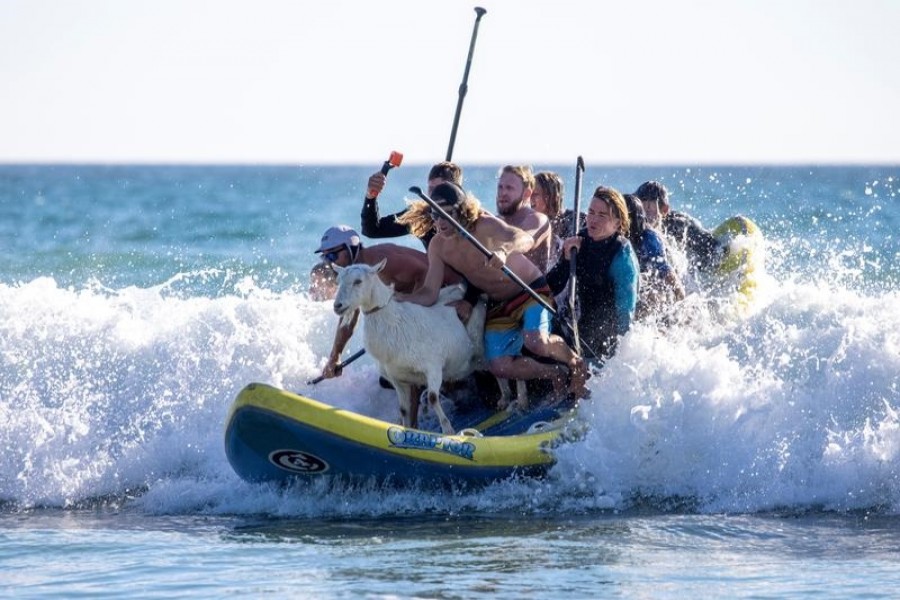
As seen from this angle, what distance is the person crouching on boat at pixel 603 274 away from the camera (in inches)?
355

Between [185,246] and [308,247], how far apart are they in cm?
254

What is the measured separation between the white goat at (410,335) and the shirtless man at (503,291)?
0.40ft

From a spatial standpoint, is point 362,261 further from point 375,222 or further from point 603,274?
point 603,274

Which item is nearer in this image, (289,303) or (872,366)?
(872,366)

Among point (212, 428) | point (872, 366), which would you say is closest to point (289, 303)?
point (212, 428)

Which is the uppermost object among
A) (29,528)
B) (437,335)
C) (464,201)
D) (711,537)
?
(464,201)

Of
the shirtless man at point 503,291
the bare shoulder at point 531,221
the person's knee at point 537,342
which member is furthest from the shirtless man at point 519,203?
the person's knee at point 537,342

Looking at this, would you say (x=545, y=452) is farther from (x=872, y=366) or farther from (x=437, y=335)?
(x=872, y=366)

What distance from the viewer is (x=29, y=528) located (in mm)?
8562

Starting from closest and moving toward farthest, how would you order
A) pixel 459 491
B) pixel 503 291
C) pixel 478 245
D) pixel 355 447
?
pixel 355 447, pixel 478 245, pixel 459 491, pixel 503 291

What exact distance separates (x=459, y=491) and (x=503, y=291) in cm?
130

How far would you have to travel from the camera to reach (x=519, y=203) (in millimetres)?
9188

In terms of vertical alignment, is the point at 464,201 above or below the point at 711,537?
above

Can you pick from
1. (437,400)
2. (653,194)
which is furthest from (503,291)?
(653,194)
